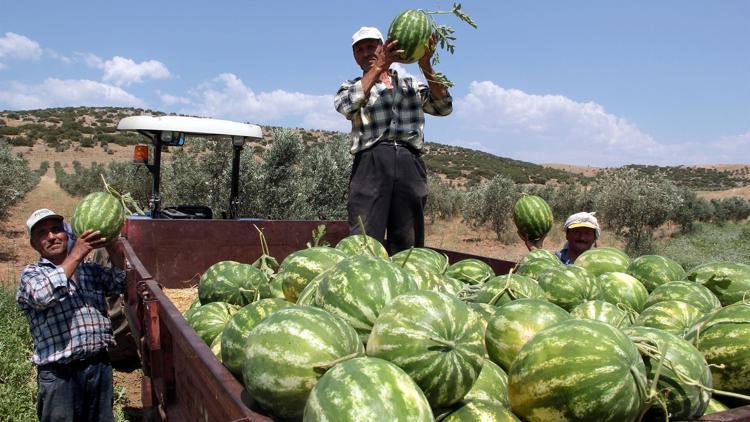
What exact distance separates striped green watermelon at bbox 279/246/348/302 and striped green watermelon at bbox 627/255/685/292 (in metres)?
1.75

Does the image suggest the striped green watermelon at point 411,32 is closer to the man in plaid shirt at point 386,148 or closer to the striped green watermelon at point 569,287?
the man in plaid shirt at point 386,148

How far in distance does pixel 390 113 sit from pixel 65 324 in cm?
289

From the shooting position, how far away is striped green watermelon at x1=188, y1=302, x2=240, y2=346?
8.21ft

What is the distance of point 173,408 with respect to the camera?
2615 mm

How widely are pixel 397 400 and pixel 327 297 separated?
0.70m

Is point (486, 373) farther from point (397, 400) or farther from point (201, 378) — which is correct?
point (201, 378)

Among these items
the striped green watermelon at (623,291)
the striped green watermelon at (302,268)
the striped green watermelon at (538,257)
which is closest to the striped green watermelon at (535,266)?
the striped green watermelon at (538,257)

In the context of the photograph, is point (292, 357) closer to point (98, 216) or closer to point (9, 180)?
point (98, 216)

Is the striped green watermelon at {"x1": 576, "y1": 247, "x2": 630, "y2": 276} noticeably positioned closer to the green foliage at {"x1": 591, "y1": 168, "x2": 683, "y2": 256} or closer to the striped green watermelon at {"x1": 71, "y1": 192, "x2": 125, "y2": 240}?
the striped green watermelon at {"x1": 71, "y1": 192, "x2": 125, "y2": 240}

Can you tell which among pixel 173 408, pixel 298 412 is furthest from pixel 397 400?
pixel 173 408

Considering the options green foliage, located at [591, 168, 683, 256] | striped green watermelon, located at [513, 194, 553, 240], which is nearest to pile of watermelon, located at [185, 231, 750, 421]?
striped green watermelon, located at [513, 194, 553, 240]

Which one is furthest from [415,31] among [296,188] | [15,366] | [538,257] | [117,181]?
[117,181]

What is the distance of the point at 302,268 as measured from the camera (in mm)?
2576

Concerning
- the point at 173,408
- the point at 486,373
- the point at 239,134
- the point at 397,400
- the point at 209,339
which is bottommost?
the point at 173,408
